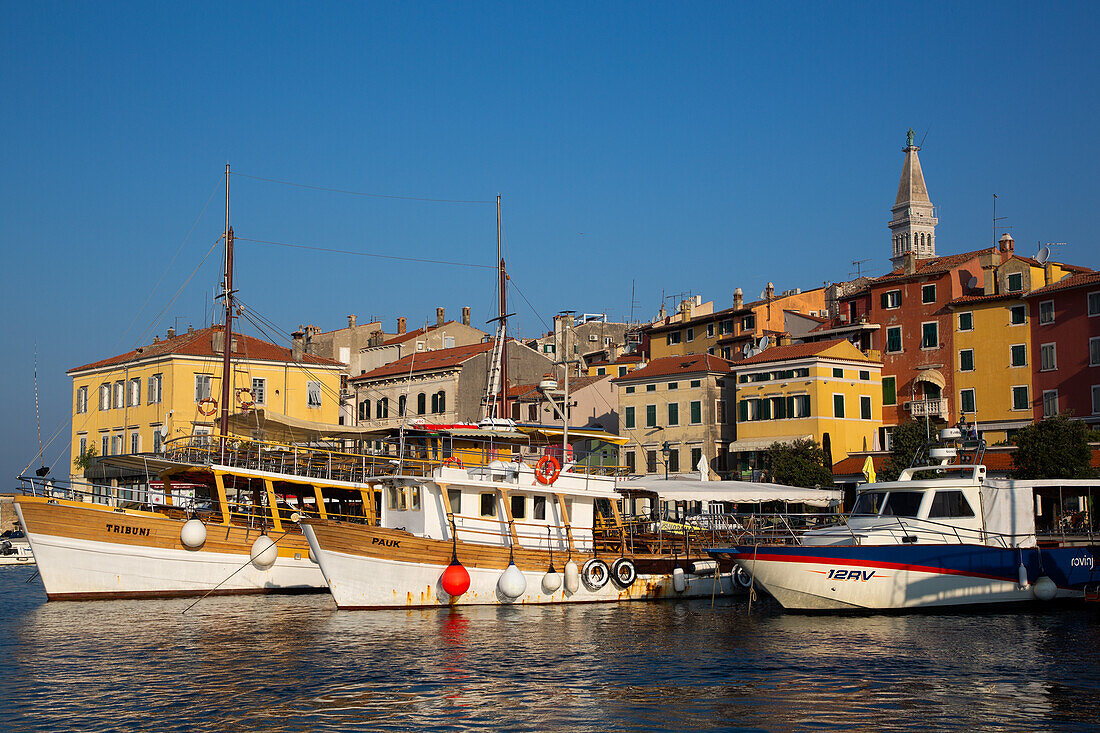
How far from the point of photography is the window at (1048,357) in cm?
5566

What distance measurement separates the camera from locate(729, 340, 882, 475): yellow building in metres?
59.4

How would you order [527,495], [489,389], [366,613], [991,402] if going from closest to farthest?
[366,613] → [527,495] → [489,389] → [991,402]

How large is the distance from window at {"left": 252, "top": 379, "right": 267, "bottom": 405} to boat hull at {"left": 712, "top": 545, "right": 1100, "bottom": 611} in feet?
139

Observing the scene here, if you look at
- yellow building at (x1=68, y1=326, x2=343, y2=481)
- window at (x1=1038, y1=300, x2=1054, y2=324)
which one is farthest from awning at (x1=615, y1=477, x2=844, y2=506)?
yellow building at (x1=68, y1=326, x2=343, y2=481)

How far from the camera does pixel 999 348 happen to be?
189 feet

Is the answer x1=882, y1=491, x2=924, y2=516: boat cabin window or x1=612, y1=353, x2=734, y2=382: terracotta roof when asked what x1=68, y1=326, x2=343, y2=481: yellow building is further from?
x1=882, y1=491, x2=924, y2=516: boat cabin window

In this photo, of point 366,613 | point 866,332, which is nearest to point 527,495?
point 366,613

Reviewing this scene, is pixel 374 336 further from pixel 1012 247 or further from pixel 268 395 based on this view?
pixel 1012 247

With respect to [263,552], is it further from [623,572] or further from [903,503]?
[903,503]

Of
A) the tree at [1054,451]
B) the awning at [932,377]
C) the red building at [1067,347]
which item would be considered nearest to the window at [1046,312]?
the red building at [1067,347]

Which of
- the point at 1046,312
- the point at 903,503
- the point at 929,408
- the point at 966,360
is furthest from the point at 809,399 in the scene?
the point at 903,503

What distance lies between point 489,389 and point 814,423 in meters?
24.0

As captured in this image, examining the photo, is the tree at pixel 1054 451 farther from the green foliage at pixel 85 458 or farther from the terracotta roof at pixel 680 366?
the green foliage at pixel 85 458

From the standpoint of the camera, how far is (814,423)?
59219mm
